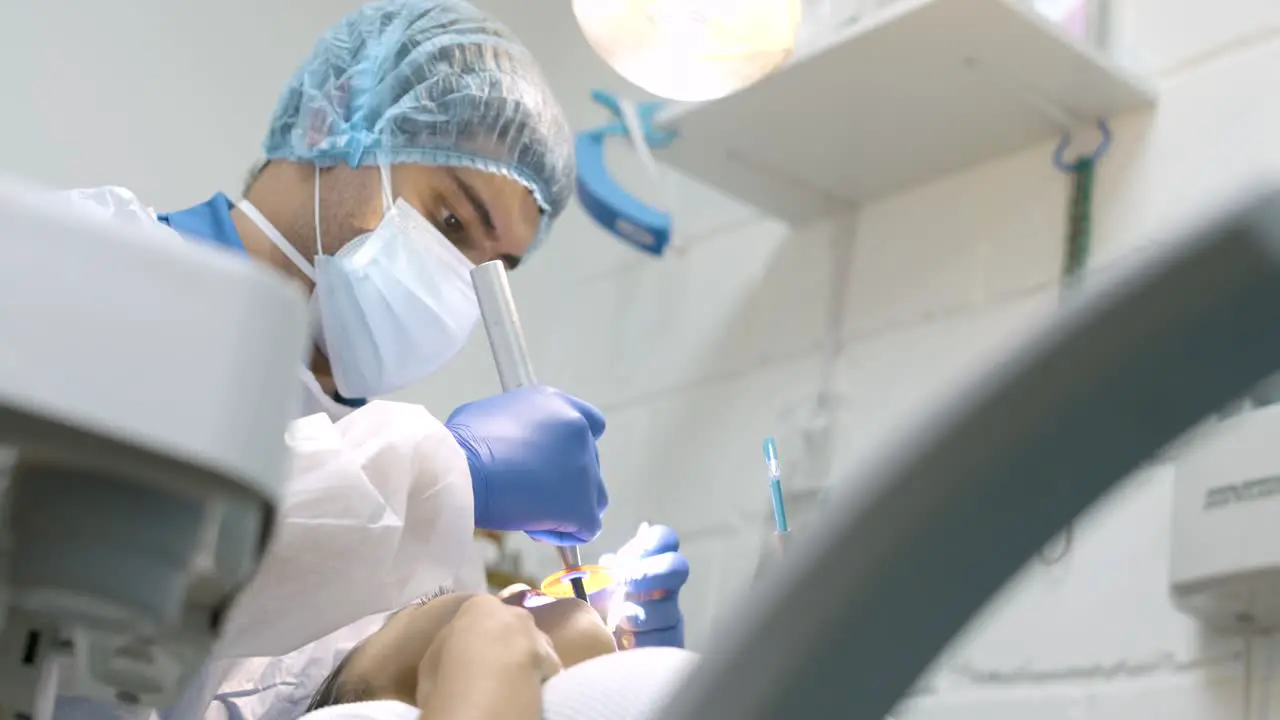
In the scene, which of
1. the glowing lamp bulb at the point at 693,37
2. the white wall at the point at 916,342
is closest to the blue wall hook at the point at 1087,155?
the white wall at the point at 916,342

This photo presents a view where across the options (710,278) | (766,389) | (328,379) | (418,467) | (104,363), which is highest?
(710,278)

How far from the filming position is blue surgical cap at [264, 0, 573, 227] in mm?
1391

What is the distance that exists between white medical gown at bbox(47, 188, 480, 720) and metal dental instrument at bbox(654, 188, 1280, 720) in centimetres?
36

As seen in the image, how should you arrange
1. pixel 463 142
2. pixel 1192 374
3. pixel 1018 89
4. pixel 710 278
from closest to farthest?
pixel 1192 374 < pixel 463 142 < pixel 1018 89 < pixel 710 278

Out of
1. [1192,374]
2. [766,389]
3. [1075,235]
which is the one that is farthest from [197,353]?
[766,389]

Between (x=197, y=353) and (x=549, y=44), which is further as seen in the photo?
(x=549, y=44)

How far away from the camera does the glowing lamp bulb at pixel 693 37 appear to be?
141 centimetres

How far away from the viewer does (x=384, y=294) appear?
53.6 inches

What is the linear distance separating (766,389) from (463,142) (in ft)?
1.92

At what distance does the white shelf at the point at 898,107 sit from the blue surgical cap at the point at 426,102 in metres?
0.28

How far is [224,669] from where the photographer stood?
810 millimetres

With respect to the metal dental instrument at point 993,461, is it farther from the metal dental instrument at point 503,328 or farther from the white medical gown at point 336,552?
the metal dental instrument at point 503,328

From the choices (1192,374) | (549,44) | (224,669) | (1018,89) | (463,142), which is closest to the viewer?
(1192,374)

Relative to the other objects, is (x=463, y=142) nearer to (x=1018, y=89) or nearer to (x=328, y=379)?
(x=328, y=379)
